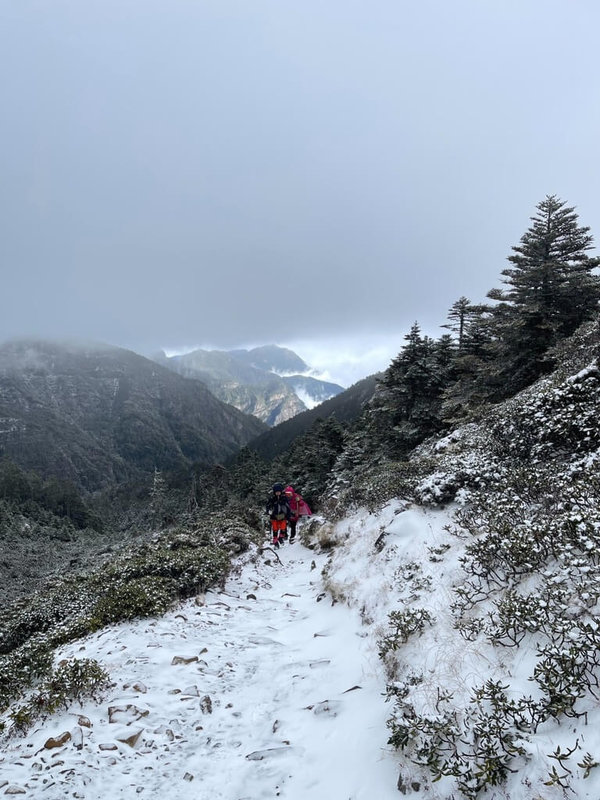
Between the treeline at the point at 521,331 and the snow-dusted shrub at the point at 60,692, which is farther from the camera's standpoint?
the treeline at the point at 521,331

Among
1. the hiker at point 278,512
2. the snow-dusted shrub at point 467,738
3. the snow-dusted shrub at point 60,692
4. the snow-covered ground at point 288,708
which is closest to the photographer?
the snow-dusted shrub at point 467,738

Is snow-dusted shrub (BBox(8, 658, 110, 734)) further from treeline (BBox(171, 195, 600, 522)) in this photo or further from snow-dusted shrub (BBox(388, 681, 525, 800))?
treeline (BBox(171, 195, 600, 522))

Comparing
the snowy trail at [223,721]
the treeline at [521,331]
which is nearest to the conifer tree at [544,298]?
the treeline at [521,331]

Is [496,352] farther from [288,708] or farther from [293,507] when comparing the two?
[288,708]

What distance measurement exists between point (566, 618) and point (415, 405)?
67.9ft

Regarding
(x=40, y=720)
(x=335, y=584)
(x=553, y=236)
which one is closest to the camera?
(x=40, y=720)

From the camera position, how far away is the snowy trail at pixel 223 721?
4.01 metres

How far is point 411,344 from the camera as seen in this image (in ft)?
80.2

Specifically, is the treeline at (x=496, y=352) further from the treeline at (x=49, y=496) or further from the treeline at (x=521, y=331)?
the treeline at (x=49, y=496)

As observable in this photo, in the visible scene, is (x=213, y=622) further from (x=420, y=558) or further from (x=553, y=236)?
(x=553, y=236)

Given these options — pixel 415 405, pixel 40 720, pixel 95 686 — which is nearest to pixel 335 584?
pixel 95 686

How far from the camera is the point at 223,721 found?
202 inches

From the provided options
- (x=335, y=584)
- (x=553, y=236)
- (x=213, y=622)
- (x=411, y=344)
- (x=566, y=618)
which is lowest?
(x=213, y=622)

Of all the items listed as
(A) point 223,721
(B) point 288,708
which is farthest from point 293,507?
(A) point 223,721
